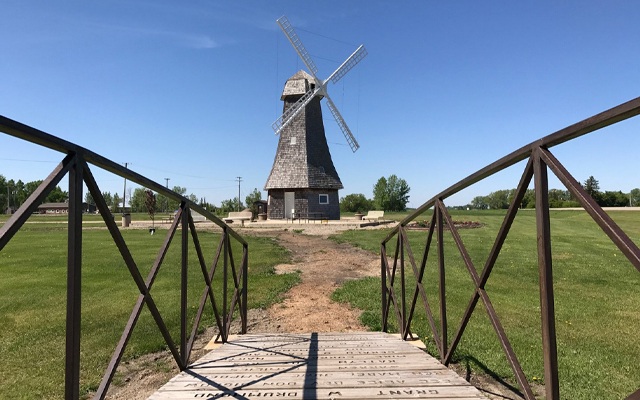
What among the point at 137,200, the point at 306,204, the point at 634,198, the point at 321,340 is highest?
the point at 137,200

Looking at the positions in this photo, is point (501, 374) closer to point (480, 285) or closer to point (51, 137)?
point (480, 285)

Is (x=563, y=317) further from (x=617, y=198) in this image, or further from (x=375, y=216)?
(x=617, y=198)

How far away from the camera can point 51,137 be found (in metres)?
1.51

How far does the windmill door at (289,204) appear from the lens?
30.3m

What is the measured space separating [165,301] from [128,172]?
18.5 feet

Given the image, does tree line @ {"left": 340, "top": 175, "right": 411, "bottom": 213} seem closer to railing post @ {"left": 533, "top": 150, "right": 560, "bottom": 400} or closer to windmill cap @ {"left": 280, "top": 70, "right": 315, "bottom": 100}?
windmill cap @ {"left": 280, "top": 70, "right": 315, "bottom": 100}

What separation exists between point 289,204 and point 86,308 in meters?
23.9

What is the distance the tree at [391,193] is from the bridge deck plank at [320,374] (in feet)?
237

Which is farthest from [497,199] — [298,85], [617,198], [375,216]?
[298,85]

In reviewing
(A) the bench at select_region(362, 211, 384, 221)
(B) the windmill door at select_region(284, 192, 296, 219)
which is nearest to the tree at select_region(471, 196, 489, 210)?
(A) the bench at select_region(362, 211, 384, 221)

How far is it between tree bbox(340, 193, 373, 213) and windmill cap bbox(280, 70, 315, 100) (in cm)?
4089

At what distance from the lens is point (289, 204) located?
100.0 feet

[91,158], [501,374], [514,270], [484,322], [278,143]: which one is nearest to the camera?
[91,158]

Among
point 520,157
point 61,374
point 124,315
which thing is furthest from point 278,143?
point 520,157
